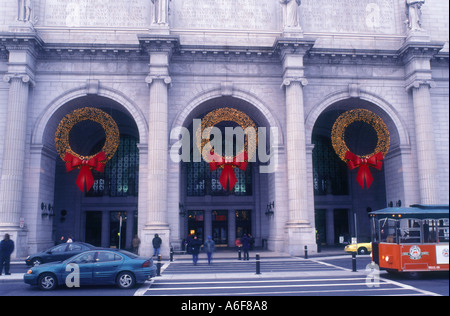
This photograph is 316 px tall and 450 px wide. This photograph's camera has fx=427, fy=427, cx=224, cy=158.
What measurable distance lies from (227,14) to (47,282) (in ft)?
78.1

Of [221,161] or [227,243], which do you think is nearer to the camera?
[221,161]

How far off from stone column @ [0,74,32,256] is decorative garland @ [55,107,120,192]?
236 cm

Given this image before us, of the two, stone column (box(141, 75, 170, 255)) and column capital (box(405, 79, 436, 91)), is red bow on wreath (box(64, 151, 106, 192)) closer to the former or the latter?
stone column (box(141, 75, 170, 255))

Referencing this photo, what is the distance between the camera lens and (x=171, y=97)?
30266mm

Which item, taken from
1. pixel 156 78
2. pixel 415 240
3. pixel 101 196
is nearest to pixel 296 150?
pixel 156 78

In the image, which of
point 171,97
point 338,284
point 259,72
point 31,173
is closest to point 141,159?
point 171,97

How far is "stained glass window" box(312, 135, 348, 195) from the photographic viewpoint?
40531mm

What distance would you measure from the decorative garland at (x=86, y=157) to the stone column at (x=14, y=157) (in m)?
2.36

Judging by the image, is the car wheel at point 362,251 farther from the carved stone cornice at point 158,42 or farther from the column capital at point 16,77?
the column capital at point 16,77

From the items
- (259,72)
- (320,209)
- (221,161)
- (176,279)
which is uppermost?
(259,72)

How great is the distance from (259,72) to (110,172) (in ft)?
56.8

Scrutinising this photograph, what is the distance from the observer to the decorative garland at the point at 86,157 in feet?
94.5

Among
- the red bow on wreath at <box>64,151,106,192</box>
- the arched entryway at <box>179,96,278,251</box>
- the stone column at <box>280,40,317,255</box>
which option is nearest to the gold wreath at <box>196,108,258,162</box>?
the stone column at <box>280,40,317,255</box>
